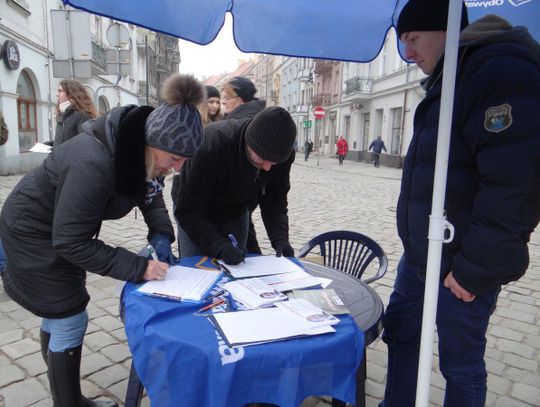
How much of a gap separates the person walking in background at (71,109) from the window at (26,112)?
8766mm

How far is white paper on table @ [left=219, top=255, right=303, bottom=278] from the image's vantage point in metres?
2.05

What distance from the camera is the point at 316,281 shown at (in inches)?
79.1

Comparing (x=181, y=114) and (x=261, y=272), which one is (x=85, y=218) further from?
(x=261, y=272)

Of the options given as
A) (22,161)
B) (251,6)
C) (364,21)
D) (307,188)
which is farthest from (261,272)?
(22,161)

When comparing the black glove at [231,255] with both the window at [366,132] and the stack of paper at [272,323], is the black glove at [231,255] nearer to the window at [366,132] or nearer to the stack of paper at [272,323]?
the stack of paper at [272,323]

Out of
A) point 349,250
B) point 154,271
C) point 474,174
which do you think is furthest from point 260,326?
point 349,250

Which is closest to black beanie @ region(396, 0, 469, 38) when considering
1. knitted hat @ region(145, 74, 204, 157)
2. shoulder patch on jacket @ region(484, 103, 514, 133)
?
shoulder patch on jacket @ region(484, 103, 514, 133)

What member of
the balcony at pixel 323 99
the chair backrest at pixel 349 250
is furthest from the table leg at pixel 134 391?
the balcony at pixel 323 99

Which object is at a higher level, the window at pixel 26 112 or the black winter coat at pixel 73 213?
the window at pixel 26 112

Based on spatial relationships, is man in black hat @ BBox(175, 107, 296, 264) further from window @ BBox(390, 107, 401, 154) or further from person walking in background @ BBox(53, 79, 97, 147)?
window @ BBox(390, 107, 401, 154)

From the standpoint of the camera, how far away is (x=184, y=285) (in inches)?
70.7

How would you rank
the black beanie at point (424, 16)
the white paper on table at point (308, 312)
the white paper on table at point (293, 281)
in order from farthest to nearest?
the white paper on table at point (293, 281) → the black beanie at point (424, 16) → the white paper on table at point (308, 312)

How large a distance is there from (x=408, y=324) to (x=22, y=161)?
12.1m

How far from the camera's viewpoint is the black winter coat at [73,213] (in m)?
1.61
